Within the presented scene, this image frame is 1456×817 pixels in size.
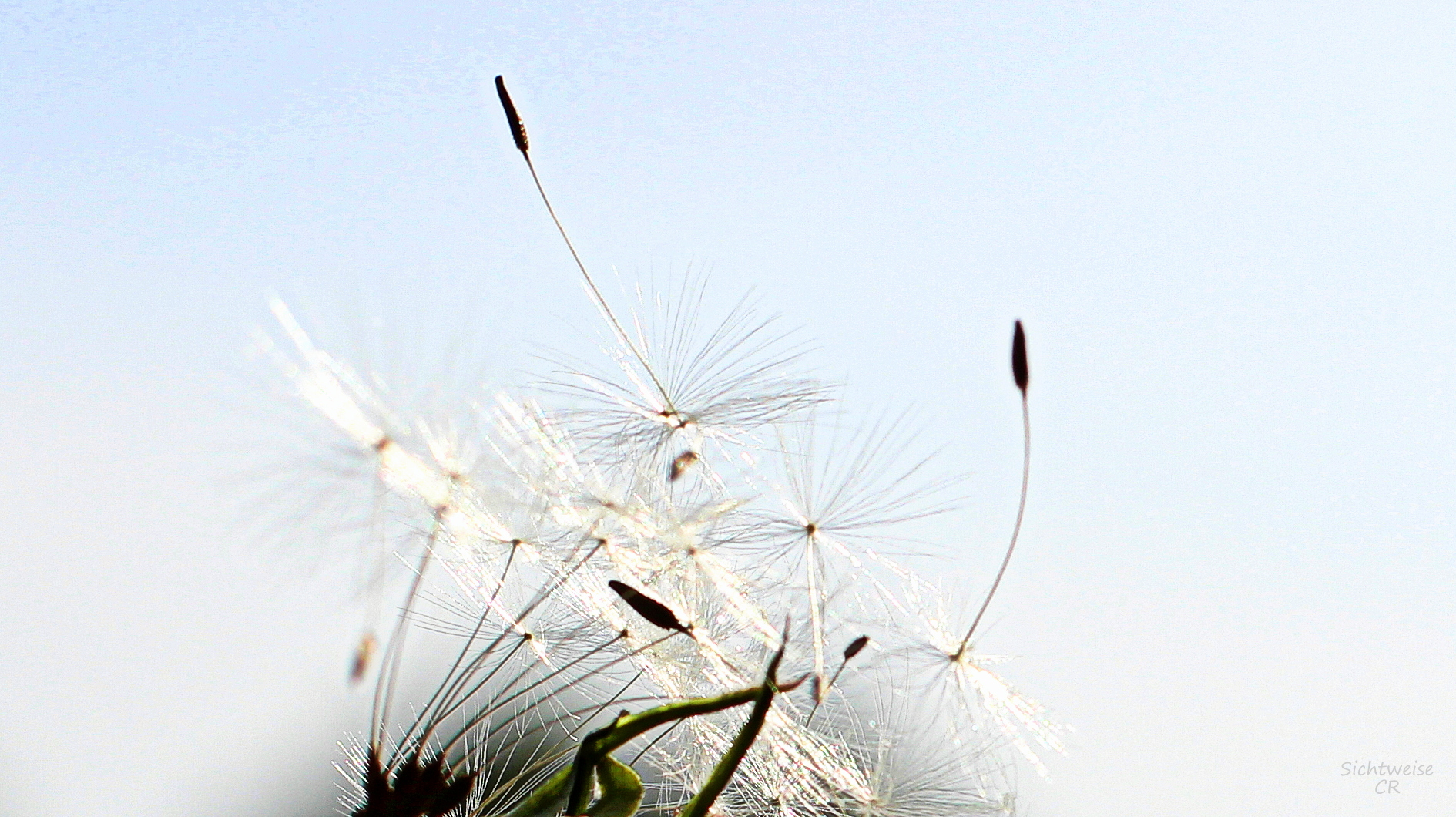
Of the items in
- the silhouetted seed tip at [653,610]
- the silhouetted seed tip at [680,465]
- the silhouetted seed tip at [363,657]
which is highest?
the silhouetted seed tip at [680,465]

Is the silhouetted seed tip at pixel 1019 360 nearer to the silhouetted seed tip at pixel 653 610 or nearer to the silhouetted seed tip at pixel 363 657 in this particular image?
the silhouetted seed tip at pixel 653 610

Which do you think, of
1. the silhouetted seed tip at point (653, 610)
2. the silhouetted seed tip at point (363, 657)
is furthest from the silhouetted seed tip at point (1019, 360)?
the silhouetted seed tip at point (363, 657)

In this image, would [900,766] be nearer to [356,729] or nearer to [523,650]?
[523,650]

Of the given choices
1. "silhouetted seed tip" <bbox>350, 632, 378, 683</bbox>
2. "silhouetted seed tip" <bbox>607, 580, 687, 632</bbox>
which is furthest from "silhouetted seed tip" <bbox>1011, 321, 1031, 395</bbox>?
"silhouetted seed tip" <bbox>350, 632, 378, 683</bbox>

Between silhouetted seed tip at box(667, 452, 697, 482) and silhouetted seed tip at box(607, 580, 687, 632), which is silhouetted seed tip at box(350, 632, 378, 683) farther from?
silhouetted seed tip at box(667, 452, 697, 482)

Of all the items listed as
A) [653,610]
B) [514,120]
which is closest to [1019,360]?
[653,610]

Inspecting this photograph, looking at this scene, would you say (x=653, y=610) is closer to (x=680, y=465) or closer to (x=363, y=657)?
(x=363, y=657)

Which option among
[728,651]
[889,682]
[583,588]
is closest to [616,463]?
[583,588]
